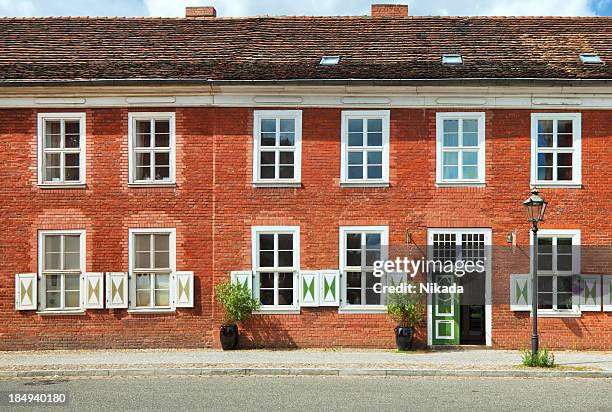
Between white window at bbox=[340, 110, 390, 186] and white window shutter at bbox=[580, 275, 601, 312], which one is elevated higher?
white window at bbox=[340, 110, 390, 186]

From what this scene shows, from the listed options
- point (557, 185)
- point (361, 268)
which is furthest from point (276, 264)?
point (557, 185)

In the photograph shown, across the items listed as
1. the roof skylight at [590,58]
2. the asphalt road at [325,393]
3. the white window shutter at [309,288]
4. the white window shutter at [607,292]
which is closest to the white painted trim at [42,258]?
the asphalt road at [325,393]

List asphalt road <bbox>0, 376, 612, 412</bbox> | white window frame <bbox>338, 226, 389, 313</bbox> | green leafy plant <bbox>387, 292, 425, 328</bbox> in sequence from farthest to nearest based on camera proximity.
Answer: white window frame <bbox>338, 226, 389, 313</bbox> → green leafy plant <bbox>387, 292, 425, 328</bbox> → asphalt road <bbox>0, 376, 612, 412</bbox>

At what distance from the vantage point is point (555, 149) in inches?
778

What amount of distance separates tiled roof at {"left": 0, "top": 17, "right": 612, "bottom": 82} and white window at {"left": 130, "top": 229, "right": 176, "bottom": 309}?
3829 mm

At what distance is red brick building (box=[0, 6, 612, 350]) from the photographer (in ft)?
64.5

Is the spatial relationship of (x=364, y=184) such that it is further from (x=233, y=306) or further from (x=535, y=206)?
(x=535, y=206)

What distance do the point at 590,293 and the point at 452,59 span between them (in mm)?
6561

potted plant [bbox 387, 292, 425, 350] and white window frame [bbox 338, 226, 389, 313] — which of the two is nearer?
potted plant [bbox 387, 292, 425, 350]

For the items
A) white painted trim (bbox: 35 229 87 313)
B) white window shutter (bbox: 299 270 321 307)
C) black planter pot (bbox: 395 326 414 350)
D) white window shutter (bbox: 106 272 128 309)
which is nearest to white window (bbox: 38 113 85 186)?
white painted trim (bbox: 35 229 87 313)

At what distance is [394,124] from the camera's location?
19844 millimetres

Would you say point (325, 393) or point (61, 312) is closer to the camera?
point (325, 393)

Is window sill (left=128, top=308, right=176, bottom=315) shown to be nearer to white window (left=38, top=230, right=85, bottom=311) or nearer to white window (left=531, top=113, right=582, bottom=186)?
white window (left=38, top=230, right=85, bottom=311)

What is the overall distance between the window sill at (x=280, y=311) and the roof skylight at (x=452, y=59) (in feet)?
23.2
